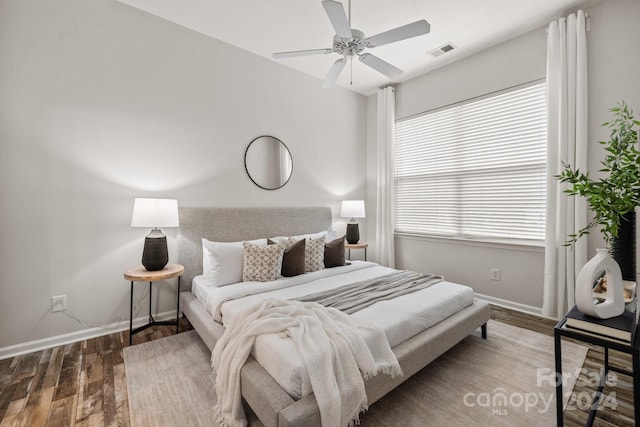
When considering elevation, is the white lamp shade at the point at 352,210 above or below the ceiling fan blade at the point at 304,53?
below

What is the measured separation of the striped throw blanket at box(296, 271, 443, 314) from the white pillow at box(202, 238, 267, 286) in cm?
82

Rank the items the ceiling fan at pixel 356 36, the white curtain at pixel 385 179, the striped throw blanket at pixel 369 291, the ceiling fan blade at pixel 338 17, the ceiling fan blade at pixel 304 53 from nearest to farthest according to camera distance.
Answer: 1. the ceiling fan blade at pixel 338 17
2. the ceiling fan at pixel 356 36
3. the striped throw blanket at pixel 369 291
4. the ceiling fan blade at pixel 304 53
5. the white curtain at pixel 385 179

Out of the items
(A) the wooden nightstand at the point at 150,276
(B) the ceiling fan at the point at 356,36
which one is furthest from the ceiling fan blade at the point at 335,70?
(A) the wooden nightstand at the point at 150,276

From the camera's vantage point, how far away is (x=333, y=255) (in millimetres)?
3271

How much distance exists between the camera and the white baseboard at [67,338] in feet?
7.39

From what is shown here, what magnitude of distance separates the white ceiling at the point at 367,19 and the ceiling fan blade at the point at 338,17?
87cm

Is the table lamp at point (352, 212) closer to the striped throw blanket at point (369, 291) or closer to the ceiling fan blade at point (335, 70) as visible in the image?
the striped throw blanket at point (369, 291)

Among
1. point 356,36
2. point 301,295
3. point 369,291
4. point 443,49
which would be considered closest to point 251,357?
point 301,295

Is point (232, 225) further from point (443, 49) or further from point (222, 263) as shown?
point (443, 49)

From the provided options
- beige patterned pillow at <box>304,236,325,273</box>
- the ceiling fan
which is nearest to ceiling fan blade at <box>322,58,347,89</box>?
the ceiling fan

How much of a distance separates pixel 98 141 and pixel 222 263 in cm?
157

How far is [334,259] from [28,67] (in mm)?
3196

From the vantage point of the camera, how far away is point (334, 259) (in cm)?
327

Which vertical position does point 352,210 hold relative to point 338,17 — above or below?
below
